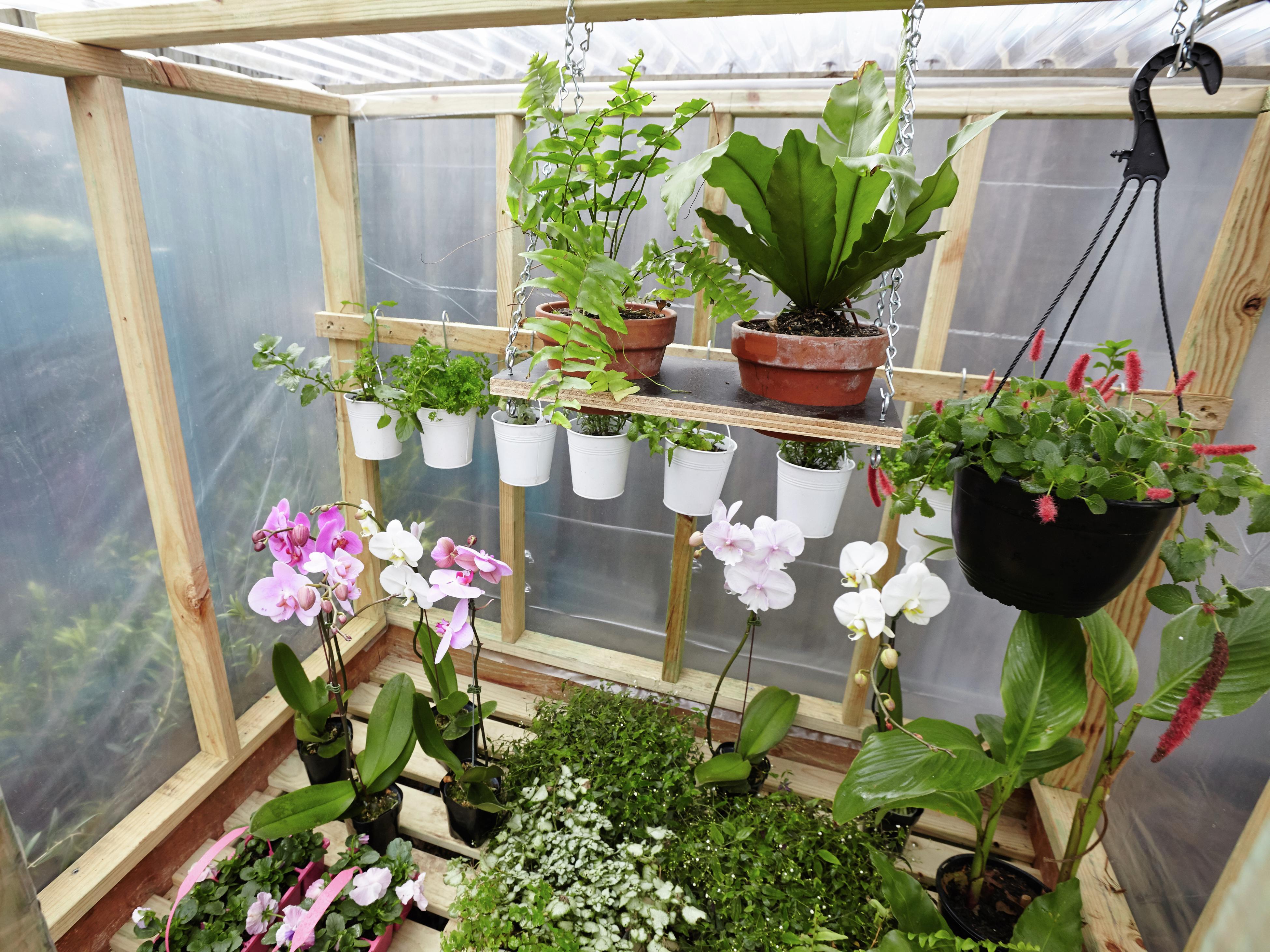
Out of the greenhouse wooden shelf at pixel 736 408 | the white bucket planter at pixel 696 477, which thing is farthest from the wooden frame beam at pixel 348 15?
the white bucket planter at pixel 696 477

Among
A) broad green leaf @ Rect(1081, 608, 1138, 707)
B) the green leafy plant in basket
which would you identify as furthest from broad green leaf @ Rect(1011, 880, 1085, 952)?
the green leafy plant in basket

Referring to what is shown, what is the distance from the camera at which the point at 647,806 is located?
1.39m

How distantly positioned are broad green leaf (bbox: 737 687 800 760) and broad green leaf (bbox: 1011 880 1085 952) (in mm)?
519

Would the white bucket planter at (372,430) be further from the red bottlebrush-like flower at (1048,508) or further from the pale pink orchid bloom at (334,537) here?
the red bottlebrush-like flower at (1048,508)

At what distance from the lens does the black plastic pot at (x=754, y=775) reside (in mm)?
1514

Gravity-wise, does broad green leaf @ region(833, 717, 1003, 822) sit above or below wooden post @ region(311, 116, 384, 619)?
below

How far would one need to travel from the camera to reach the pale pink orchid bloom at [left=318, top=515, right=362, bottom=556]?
1.26 metres

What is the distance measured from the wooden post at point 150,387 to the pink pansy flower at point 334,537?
1.24 ft

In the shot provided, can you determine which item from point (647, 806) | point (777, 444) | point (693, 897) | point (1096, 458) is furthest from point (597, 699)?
point (1096, 458)

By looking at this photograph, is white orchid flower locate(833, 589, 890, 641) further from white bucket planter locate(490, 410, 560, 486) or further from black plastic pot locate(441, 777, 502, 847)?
black plastic pot locate(441, 777, 502, 847)

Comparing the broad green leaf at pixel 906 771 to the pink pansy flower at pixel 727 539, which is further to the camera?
the pink pansy flower at pixel 727 539

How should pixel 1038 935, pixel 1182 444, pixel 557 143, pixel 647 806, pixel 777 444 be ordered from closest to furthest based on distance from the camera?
pixel 1182 444, pixel 557 143, pixel 1038 935, pixel 647 806, pixel 777 444

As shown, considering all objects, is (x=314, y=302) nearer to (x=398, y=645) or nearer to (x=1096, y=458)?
(x=398, y=645)

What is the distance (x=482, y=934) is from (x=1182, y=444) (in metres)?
1.28
